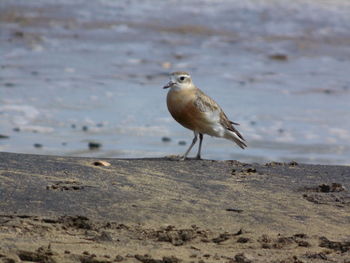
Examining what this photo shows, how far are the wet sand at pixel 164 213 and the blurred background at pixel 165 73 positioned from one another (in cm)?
286

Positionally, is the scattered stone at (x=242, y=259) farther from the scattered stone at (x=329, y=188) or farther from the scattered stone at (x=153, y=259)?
the scattered stone at (x=329, y=188)

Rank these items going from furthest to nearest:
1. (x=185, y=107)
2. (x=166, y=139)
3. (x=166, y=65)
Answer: (x=166, y=65), (x=166, y=139), (x=185, y=107)

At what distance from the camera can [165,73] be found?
48.5 feet

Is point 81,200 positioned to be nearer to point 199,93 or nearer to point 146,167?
point 146,167

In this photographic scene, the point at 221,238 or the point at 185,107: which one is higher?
the point at 185,107

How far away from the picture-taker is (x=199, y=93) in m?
8.02

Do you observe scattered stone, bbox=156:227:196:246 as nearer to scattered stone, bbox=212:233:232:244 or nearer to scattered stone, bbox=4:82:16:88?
scattered stone, bbox=212:233:232:244

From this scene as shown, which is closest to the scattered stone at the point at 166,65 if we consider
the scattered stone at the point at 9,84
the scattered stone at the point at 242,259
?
the scattered stone at the point at 9,84

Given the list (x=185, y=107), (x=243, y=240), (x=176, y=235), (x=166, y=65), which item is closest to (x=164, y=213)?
(x=176, y=235)

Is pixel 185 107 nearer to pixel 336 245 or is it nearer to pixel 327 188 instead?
pixel 327 188

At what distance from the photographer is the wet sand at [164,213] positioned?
5.04 m

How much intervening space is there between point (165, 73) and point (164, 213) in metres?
9.20

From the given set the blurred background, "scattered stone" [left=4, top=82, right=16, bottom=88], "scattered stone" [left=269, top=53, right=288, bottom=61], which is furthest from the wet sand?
"scattered stone" [left=269, top=53, right=288, bottom=61]

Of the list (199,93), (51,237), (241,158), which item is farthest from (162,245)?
(241,158)
